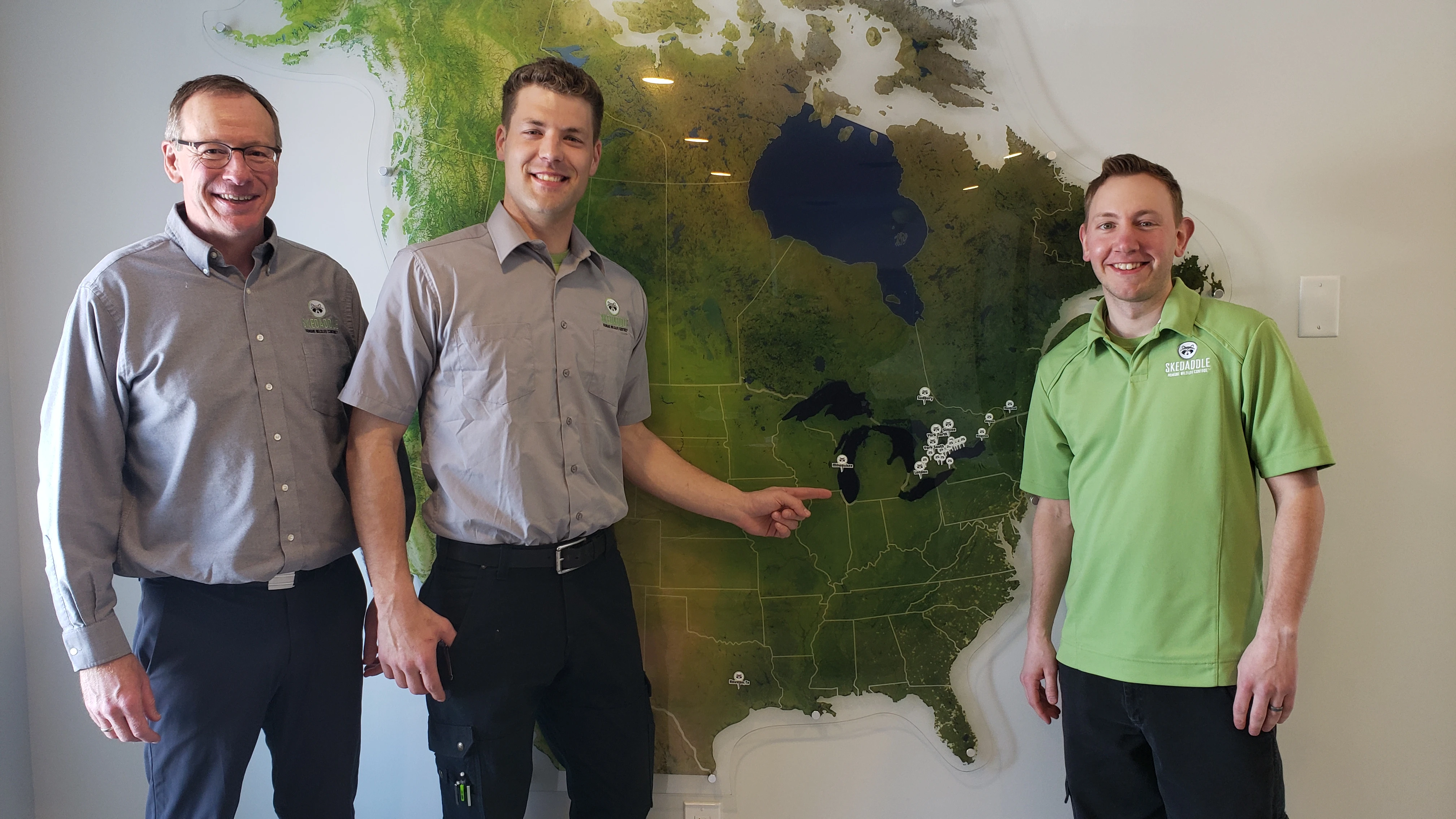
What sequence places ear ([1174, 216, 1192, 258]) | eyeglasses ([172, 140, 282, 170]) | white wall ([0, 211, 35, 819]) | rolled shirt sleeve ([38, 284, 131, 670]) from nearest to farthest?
rolled shirt sleeve ([38, 284, 131, 670])
eyeglasses ([172, 140, 282, 170])
ear ([1174, 216, 1192, 258])
white wall ([0, 211, 35, 819])

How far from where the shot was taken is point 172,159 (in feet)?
5.30

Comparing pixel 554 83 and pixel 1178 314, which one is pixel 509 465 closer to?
pixel 554 83

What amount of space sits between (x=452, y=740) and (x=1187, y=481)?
160 cm

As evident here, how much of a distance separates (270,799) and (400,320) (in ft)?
5.03

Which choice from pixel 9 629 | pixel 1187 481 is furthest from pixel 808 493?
pixel 9 629

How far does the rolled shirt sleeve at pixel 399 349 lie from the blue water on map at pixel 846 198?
86 cm

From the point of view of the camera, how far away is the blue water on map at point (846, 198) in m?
2.01

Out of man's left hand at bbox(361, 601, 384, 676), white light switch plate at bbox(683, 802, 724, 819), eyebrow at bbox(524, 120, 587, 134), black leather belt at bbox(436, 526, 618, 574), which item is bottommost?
white light switch plate at bbox(683, 802, 724, 819)

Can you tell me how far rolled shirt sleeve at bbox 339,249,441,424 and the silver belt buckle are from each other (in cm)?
42

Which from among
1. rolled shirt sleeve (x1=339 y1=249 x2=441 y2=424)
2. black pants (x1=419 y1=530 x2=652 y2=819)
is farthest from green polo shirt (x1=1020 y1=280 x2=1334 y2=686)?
rolled shirt sleeve (x1=339 y1=249 x2=441 y2=424)

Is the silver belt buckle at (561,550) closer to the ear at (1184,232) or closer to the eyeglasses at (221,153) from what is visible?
the eyeglasses at (221,153)

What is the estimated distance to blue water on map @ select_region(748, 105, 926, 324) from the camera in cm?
201

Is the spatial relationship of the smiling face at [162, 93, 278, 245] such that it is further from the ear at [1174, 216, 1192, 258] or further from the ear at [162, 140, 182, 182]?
the ear at [1174, 216, 1192, 258]

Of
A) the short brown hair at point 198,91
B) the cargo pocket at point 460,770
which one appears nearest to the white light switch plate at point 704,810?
the cargo pocket at point 460,770
